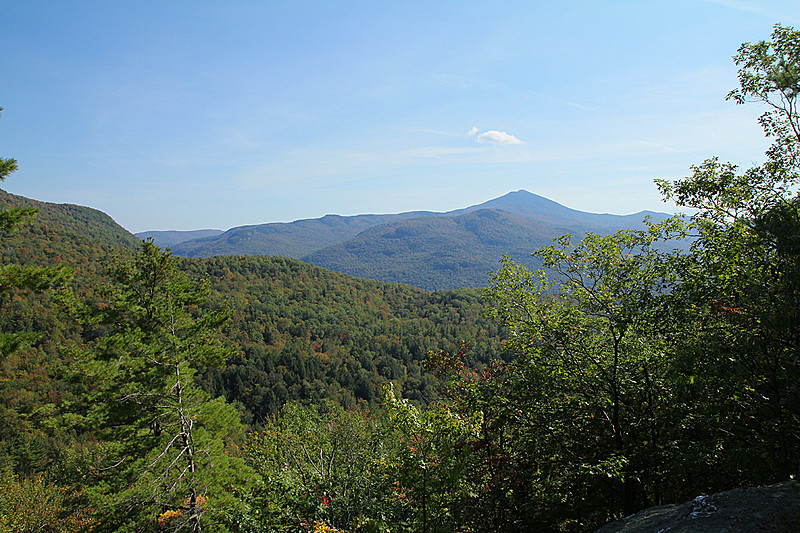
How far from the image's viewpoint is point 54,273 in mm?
8188

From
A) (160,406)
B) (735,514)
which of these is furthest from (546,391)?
(160,406)

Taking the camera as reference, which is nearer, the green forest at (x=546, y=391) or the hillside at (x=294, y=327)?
the green forest at (x=546, y=391)

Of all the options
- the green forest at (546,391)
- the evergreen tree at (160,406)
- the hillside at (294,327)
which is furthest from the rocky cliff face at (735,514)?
the hillside at (294,327)

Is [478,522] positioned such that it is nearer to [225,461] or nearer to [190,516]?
[190,516]

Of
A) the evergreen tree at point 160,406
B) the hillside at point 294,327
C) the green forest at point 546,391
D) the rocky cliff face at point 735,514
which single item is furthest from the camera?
the hillside at point 294,327

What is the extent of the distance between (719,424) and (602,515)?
3937 mm

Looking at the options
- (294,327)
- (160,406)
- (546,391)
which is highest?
(546,391)

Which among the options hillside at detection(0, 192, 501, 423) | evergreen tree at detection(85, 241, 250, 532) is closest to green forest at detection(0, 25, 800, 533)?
evergreen tree at detection(85, 241, 250, 532)

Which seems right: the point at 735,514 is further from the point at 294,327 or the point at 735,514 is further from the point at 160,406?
the point at 294,327

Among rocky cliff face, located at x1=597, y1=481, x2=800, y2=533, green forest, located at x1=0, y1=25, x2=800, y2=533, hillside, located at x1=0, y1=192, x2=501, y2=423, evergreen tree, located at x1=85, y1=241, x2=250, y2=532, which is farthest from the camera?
hillside, located at x1=0, y1=192, x2=501, y2=423

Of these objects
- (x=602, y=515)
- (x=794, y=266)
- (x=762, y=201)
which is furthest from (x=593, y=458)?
(x=762, y=201)

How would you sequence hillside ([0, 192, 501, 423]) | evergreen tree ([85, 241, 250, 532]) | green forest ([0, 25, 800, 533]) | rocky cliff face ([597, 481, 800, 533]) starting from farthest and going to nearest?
hillside ([0, 192, 501, 423]) < evergreen tree ([85, 241, 250, 532]) < green forest ([0, 25, 800, 533]) < rocky cliff face ([597, 481, 800, 533])

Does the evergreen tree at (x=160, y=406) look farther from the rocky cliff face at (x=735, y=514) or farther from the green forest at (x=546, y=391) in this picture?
the rocky cliff face at (x=735, y=514)

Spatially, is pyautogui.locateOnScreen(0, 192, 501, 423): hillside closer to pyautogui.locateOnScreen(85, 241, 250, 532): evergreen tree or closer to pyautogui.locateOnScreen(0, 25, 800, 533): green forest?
pyautogui.locateOnScreen(85, 241, 250, 532): evergreen tree
